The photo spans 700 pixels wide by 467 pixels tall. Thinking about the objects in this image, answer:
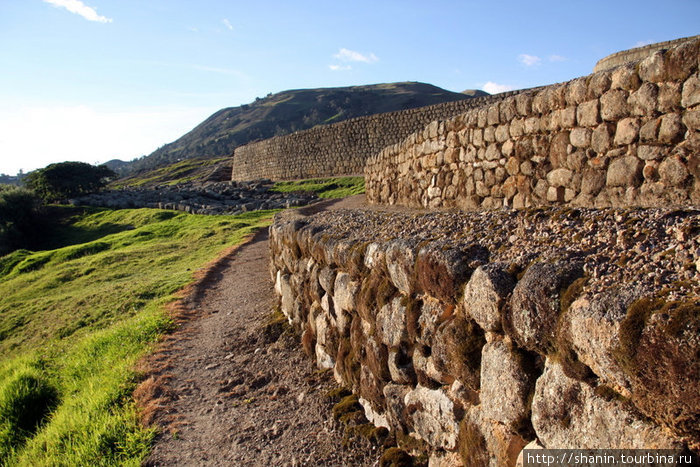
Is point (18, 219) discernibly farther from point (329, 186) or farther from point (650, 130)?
point (650, 130)

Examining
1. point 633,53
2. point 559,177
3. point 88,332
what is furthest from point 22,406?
point 633,53

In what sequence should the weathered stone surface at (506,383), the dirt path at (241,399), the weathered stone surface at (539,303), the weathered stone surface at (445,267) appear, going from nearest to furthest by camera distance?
the weathered stone surface at (539,303) < the weathered stone surface at (506,383) < the weathered stone surface at (445,267) < the dirt path at (241,399)

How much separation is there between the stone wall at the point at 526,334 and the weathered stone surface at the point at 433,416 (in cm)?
1

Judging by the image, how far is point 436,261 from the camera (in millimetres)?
2947

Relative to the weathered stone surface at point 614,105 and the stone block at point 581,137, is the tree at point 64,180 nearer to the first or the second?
the stone block at point 581,137

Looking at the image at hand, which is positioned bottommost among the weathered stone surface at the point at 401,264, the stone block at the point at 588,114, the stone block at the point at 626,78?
the weathered stone surface at the point at 401,264

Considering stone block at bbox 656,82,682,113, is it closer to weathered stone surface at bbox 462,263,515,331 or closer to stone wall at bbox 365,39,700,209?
stone wall at bbox 365,39,700,209

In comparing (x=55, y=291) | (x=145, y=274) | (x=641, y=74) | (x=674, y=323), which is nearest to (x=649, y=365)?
(x=674, y=323)

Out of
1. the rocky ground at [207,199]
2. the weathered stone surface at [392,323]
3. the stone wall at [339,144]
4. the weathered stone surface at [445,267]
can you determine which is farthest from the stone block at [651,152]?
the rocky ground at [207,199]

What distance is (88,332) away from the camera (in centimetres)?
916

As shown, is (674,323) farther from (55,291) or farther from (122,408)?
(55,291)

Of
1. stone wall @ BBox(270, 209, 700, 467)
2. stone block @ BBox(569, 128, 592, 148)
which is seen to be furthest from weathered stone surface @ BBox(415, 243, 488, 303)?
stone block @ BBox(569, 128, 592, 148)

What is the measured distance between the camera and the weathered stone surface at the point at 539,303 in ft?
6.75

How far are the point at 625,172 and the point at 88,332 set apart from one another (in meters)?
9.01
